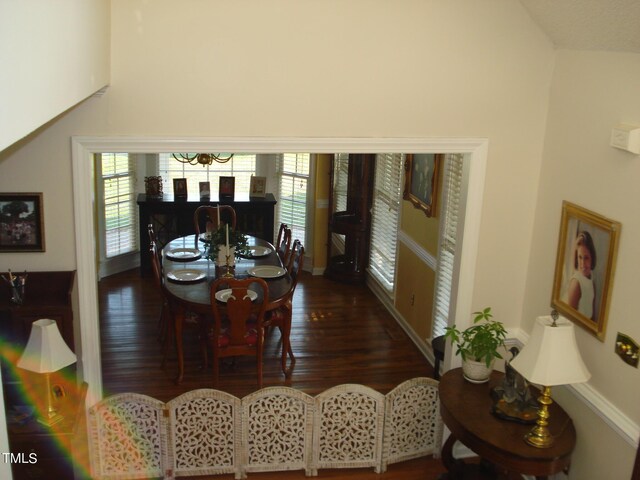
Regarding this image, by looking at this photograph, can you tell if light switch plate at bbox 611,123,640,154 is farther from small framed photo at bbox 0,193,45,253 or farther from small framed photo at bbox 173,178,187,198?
small framed photo at bbox 173,178,187,198

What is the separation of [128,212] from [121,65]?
17.5 ft

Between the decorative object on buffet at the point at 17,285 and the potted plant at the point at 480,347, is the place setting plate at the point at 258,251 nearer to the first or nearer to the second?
the potted plant at the point at 480,347

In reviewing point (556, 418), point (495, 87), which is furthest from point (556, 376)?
point (495, 87)

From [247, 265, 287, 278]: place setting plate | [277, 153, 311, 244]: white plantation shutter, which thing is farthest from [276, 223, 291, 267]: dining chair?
[277, 153, 311, 244]: white plantation shutter

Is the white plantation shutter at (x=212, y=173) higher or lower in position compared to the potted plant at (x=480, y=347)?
higher

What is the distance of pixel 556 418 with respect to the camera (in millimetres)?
4219

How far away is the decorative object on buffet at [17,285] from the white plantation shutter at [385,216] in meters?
4.24

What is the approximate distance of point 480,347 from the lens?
4453 millimetres

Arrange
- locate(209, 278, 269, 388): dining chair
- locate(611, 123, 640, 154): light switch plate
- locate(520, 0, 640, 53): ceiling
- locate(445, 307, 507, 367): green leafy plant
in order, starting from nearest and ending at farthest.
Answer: locate(520, 0, 640, 53): ceiling
locate(611, 123, 640, 154): light switch plate
locate(445, 307, 507, 367): green leafy plant
locate(209, 278, 269, 388): dining chair

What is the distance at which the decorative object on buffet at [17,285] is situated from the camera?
A: 13.6 feet

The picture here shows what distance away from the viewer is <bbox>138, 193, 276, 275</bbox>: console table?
8875mm

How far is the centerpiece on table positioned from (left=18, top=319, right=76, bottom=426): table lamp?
2.67m

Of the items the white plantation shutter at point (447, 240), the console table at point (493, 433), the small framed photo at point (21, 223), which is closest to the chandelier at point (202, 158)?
the white plantation shutter at point (447, 240)

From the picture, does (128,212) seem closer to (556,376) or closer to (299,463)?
(299,463)
